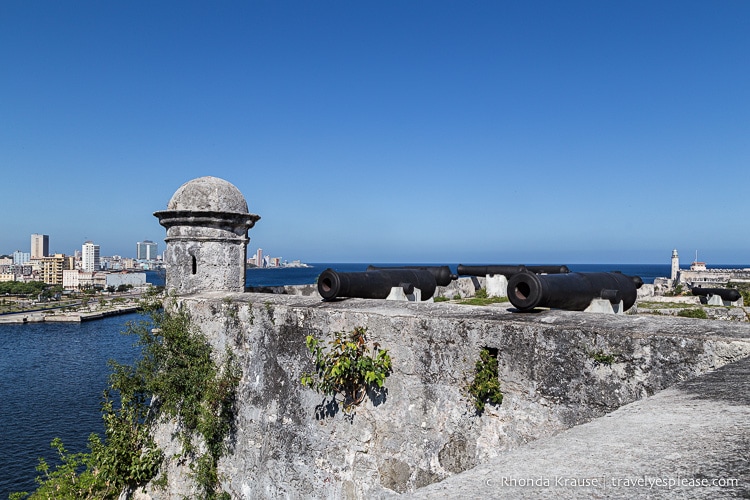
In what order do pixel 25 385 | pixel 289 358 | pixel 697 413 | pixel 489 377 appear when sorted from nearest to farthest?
pixel 697 413 → pixel 489 377 → pixel 289 358 → pixel 25 385

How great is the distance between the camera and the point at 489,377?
4.59m

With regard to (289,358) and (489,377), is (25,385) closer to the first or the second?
(289,358)

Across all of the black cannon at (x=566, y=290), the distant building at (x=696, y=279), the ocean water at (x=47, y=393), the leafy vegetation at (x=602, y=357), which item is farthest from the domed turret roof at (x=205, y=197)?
the distant building at (x=696, y=279)

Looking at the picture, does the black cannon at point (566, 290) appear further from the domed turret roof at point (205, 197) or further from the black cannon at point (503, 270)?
the black cannon at point (503, 270)

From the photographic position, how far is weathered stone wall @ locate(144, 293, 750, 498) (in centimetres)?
394

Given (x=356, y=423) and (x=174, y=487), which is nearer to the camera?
(x=356, y=423)

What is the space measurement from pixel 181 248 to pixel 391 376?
4.25 m

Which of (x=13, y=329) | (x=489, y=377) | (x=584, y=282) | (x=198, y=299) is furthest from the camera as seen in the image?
(x=13, y=329)

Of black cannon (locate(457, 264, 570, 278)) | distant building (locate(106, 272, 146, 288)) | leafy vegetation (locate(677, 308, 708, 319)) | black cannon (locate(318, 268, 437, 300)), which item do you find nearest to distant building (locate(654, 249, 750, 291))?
black cannon (locate(457, 264, 570, 278))

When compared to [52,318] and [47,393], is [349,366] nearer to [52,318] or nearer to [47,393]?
[47,393]

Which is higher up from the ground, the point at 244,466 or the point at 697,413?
the point at 697,413

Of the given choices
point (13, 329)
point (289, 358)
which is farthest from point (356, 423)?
point (13, 329)

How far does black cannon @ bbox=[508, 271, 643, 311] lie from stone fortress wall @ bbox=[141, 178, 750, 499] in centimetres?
22

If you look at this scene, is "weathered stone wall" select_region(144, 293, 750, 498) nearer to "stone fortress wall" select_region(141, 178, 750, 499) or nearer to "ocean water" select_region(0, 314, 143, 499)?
"stone fortress wall" select_region(141, 178, 750, 499)
